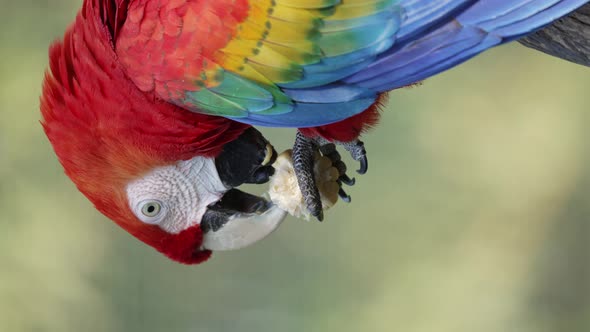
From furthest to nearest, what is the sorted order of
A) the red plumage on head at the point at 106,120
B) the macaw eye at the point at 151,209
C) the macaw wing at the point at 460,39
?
the macaw eye at the point at 151,209 → the red plumage on head at the point at 106,120 → the macaw wing at the point at 460,39

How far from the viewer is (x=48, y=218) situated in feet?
7.91

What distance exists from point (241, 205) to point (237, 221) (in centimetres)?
5

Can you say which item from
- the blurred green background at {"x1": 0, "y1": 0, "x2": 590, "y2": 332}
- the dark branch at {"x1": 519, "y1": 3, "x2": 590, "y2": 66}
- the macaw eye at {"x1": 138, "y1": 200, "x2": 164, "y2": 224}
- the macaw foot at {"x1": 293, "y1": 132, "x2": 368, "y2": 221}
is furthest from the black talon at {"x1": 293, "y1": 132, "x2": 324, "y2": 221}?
the blurred green background at {"x1": 0, "y1": 0, "x2": 590, "y2": 332}

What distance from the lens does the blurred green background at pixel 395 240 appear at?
2408mm

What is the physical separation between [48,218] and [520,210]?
4.95 feet

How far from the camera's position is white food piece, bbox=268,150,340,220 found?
129 cm

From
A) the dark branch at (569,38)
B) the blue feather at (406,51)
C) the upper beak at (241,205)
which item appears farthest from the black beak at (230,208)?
the dark branch at (569,38)

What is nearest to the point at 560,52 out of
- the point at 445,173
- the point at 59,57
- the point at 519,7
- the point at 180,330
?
the point at 519,7

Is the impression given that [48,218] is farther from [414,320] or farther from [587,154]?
[587,154]

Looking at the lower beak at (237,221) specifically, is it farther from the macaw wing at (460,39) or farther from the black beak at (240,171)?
the macaw wing at (460,39)

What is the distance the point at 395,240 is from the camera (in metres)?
2.48

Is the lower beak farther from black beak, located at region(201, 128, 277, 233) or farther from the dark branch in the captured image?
the dark branch

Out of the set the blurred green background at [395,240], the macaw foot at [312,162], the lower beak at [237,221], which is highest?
the macaw foot at [312,162]

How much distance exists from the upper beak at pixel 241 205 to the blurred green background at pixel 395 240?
3.79 ft
